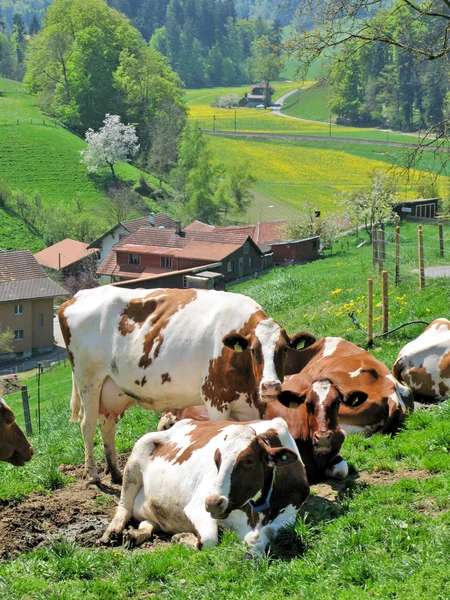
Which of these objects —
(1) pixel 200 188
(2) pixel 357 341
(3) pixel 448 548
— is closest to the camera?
(3) pixel 448 548

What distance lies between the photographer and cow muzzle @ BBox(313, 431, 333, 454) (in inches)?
361

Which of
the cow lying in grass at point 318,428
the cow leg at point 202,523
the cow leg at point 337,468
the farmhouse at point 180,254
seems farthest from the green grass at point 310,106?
the cow leg at point 202,523

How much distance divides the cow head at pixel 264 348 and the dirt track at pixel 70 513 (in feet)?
4.12

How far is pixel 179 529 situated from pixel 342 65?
33.3ft

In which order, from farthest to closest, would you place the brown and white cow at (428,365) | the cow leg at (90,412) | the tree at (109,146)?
the tree at (109,146)
the brown and white cow at (428,365)
the cow leg at (90,412)

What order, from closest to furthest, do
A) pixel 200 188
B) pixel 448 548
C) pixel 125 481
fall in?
pixel 448 548
pixel 125 481
pixel 200 188

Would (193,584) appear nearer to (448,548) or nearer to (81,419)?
(448,548)

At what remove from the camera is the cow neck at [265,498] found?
7.93m

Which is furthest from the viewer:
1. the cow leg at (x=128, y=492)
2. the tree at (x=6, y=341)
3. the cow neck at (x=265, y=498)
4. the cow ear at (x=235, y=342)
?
the tree at (x=6, y=341)

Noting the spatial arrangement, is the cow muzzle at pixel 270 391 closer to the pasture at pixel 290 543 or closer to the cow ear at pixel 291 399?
the cow ear at pixel 291 399

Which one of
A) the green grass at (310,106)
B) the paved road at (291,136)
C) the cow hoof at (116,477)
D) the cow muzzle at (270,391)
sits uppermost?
the green grass at (310,106)

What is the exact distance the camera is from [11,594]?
725 cm

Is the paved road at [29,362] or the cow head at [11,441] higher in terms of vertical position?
the cow head at [11,441]

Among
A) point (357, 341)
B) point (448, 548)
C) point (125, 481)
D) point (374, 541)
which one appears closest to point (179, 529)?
point (125, 481)
